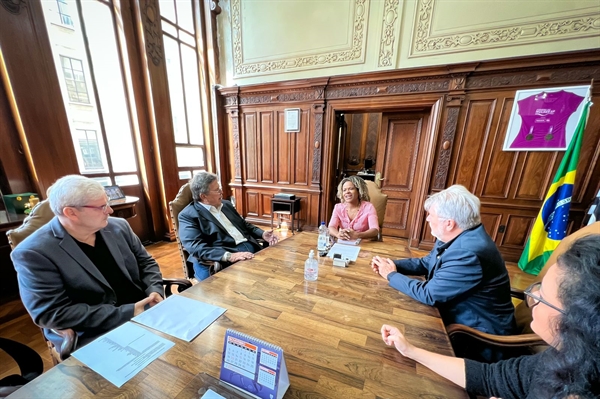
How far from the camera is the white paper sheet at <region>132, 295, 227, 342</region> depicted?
0.78 metres

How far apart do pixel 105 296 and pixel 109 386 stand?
A: 0.63 metres

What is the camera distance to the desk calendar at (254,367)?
0.55m

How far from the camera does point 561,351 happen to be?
486 mm

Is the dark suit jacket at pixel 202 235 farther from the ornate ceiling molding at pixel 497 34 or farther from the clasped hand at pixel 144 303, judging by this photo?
the ornate ceiling molding at pixel 497 34

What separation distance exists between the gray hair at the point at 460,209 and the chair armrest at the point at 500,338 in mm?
457

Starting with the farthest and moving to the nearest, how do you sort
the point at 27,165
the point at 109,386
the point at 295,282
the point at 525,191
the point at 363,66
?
the point at 363,66 → the point at 525,191 → the point at 27,165 → the point at 295,282 → the point at 109,386

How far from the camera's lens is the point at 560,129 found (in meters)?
2.52

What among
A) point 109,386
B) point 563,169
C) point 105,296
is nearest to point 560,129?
point 563,169

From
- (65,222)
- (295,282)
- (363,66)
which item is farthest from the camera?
(363,66)

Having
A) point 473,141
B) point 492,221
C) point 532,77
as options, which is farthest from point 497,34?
point 492,221

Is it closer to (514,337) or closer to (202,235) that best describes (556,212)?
(514,337)

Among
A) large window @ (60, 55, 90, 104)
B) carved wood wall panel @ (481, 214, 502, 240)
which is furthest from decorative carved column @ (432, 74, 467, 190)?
large window @ (60, 55, 90, 104)

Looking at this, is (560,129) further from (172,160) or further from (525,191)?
(172,160)

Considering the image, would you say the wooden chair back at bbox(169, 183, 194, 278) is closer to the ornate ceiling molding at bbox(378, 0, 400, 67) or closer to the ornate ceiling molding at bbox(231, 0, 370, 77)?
the ornate ceiling molding at bbox(231, 0, 370, 77)
